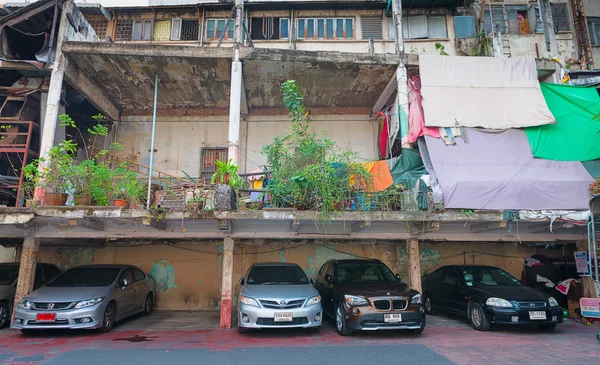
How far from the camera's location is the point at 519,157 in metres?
9.23

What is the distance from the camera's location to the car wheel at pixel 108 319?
813 centimetres

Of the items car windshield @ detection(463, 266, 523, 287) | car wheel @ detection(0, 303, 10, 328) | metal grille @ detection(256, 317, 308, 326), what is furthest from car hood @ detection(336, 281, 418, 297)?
car wheel @ detection(0, 303, 10, 328)

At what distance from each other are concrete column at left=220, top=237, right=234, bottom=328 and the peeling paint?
4.01 m

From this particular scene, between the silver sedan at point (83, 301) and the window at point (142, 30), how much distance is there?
8.94 metres

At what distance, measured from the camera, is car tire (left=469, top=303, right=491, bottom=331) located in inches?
324

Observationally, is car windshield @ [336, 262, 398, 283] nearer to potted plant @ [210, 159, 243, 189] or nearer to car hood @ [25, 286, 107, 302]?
potted plant @ [210, 159, 243, 189]

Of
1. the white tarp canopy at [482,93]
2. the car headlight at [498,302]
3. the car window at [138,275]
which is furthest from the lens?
the car window at [138,275]

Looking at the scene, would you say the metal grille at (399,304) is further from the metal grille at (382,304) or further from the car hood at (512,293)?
the car hood at (512,293)

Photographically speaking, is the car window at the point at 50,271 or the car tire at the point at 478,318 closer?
the car tire at the point at 478,318

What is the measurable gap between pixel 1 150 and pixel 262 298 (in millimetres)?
8000

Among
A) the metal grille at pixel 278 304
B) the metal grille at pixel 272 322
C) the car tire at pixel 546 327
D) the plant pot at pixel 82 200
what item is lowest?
the car tire at pixel 546 327

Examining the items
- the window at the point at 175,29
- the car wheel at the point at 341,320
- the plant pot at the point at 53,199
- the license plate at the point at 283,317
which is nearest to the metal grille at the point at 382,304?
the car wheel at the point at 341,320

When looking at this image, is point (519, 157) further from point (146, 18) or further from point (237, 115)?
point (146, 18)

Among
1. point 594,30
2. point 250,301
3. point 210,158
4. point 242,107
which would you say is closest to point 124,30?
point 242,107
